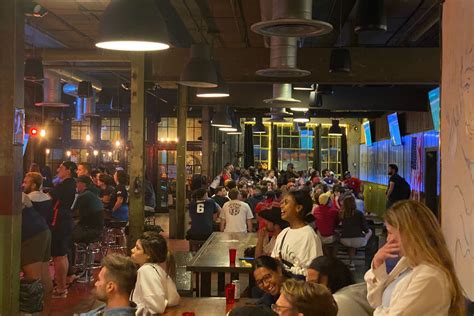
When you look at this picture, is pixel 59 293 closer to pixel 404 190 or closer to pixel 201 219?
pixel 201 219

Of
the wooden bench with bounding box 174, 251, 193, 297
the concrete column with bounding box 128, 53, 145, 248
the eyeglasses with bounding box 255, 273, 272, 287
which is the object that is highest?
the concrete column with bounding box 128, 53, 145, 248

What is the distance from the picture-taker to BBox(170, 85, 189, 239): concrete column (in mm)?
13055

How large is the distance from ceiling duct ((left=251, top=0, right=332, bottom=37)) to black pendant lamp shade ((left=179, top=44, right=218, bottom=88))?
1.23 meters

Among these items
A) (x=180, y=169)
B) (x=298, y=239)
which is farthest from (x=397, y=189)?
(x=298, y=239)

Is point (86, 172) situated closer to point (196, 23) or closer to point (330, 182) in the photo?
point (196, 23)

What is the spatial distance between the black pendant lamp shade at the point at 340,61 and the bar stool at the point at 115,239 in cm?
458

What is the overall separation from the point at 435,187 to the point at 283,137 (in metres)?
16.4

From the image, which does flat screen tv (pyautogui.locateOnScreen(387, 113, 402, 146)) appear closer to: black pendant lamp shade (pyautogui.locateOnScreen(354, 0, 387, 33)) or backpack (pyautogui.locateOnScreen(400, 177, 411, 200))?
backpack (pyautogui.locateOnScreen(400, 177, 411, 200))

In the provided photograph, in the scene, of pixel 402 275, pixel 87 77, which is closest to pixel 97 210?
pixel 402 275

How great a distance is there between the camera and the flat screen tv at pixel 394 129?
17094 millimetres

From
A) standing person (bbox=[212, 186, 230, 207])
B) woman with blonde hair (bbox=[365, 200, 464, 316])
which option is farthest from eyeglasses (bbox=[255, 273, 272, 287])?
standing person (bbox=[212, 186, 230, 207])

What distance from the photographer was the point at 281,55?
8.05 m

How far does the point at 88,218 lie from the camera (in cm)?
924

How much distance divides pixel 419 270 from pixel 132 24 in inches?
82.8
